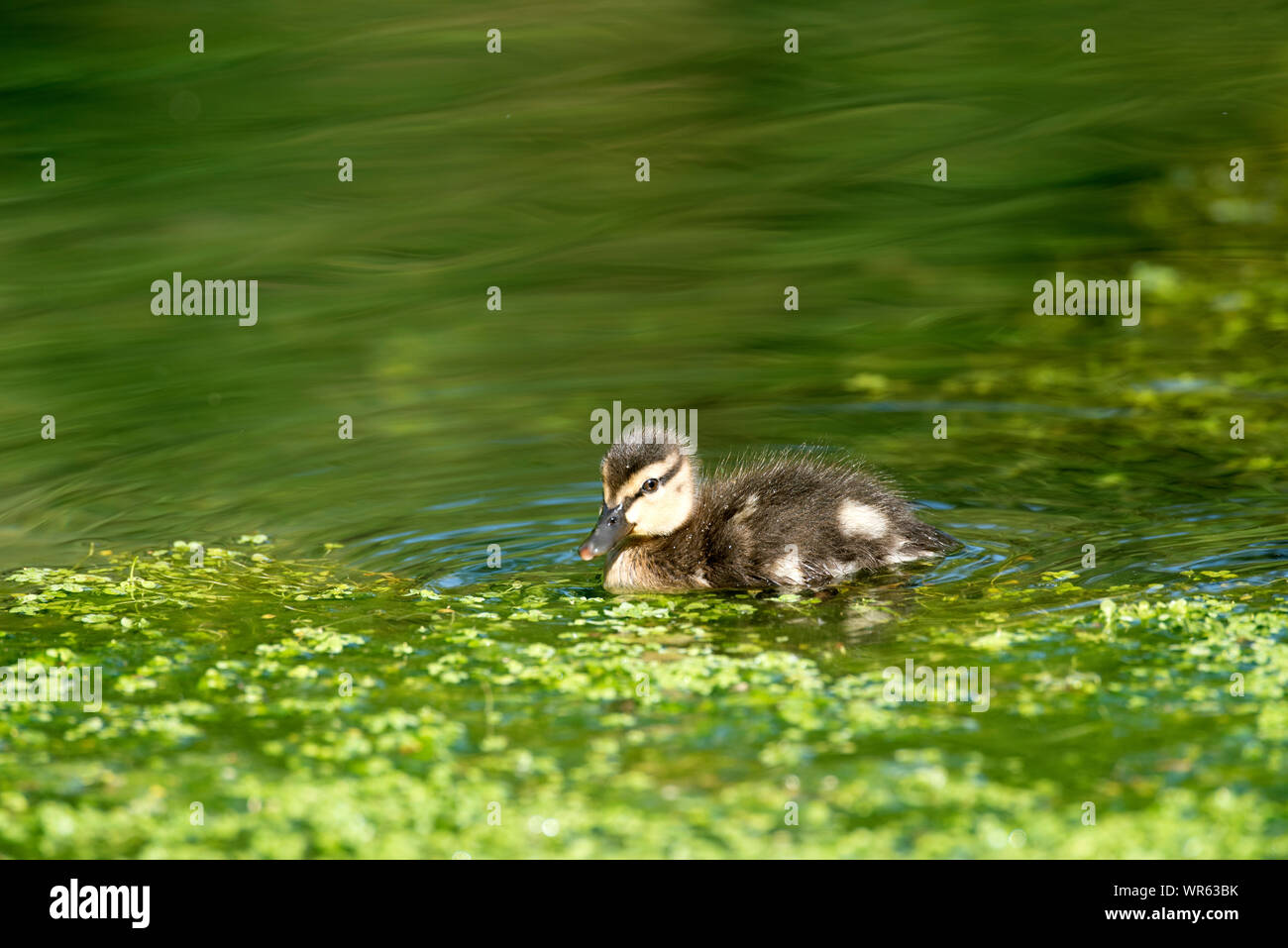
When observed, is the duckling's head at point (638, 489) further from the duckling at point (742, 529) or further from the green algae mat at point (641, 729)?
the green algae mat at point (641, 729)

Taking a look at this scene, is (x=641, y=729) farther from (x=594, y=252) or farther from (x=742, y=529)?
(x=594, y=252)

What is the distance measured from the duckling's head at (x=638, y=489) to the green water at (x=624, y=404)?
31 cm

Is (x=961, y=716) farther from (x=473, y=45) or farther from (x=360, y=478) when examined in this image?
(x=473, y=45)

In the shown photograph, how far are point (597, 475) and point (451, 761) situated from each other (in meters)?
3.20

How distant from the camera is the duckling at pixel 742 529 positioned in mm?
7008

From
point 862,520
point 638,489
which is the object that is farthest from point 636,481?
point 862,520

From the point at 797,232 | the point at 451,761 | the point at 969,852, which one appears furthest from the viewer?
the point at 797,232

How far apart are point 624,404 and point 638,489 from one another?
1970 mm

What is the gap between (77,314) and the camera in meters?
10.5

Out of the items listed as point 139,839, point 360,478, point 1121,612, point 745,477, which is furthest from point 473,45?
point 139,839

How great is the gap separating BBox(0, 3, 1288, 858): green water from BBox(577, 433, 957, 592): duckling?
0.21 m

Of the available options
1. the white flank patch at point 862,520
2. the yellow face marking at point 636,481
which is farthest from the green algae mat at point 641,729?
the yellow face marking at point 636,481

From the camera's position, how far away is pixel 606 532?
280 inches

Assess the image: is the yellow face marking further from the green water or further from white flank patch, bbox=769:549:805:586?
white flank patch, bbox=769:549:805:586
